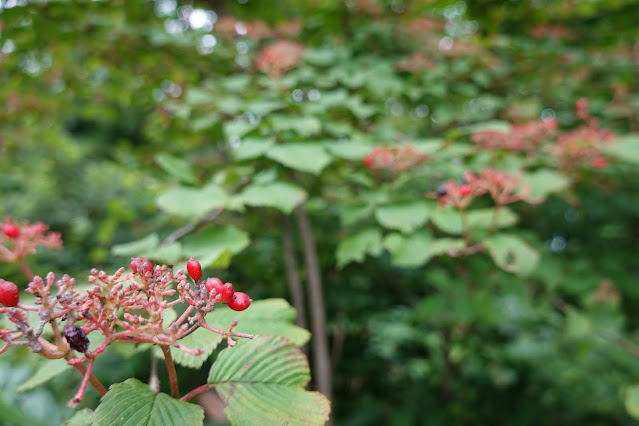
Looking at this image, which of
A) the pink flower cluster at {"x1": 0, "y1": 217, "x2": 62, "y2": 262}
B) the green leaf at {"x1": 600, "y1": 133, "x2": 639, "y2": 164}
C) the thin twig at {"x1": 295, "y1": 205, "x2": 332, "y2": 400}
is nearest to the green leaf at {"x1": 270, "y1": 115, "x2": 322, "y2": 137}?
the thin twig at {"x1": 295, "y1": 205, "x2": 332, "y2": 400}

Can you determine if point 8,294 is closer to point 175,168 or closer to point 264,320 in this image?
point 264,320

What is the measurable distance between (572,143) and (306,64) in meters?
1.37

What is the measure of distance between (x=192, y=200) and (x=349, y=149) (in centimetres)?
63

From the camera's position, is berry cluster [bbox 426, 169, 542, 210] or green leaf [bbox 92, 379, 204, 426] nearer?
green leaf [bbox 92, 379, 204, 426]

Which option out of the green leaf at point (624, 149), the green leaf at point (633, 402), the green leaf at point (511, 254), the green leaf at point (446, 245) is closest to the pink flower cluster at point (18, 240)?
the green leaf at point (446, 245)

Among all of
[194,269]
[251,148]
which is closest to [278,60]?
[251,148]

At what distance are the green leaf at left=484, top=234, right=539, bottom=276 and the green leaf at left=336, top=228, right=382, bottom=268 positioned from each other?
393mm

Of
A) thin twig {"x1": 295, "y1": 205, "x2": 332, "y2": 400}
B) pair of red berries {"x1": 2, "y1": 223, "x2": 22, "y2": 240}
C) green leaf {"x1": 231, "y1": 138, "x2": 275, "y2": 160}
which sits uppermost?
green leaf {"x1": 231, "y1": 138, "x2": 275, "y2": 160}

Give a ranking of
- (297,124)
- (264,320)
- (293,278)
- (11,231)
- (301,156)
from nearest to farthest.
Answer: (264,320) < (11,231) < (301,156) < (297,124) < (293,278)

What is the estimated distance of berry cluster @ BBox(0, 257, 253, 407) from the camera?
0.52 metres

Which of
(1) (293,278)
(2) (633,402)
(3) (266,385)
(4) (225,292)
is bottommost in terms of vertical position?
(2) (633,402)

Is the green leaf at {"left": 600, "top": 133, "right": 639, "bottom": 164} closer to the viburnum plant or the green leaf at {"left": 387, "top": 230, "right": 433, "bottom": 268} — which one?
the green leaf at {"left": 387, "top": 230, "right": 433, "bottom": 268}

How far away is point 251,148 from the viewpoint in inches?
59.1

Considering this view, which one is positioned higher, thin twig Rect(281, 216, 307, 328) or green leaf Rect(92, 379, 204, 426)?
green leaf Rect(92, 379, 204, 426)
